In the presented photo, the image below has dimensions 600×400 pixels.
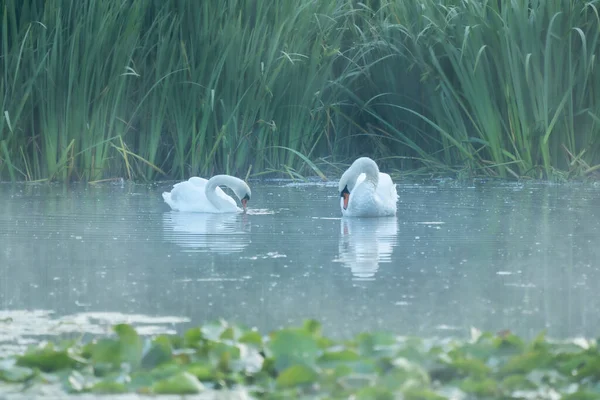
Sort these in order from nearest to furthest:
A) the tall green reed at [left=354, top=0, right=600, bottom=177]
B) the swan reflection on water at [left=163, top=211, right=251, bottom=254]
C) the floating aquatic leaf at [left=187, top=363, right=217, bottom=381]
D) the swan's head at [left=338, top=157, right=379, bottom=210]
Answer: the floating aquatic leaf at [left=187, top=363, right=217, bottom=381] < the swan reflection on water at [left=163, top=211, right=251, bottom=254] < the swan's head at [left=338, top=157, right=379, bottom=210] < the tall green reed at [left=354, top=0, right=600, bottom=177]

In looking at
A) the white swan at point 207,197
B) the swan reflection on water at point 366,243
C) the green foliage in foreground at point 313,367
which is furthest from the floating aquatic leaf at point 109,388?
the white swan at point 207,197

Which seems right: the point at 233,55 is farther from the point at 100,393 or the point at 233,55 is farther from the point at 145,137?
the point at 100,393

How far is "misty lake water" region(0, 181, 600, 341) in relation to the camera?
186 inches

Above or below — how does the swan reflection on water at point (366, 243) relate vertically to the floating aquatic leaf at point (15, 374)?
below

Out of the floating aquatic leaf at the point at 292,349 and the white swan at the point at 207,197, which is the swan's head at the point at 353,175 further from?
the floating aquatic leaf at the point at 292,349

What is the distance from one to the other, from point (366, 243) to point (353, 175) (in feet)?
7.29

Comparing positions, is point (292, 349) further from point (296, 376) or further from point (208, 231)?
point (208, 231)

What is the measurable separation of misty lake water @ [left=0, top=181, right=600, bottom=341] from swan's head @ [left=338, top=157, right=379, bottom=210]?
180mm

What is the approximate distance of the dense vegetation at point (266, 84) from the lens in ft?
35.4

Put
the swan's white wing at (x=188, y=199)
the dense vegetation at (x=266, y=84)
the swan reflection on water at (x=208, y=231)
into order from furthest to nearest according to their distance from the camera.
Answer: the dense vegetation at (x=266, y=84) → the swan's white wing at (x=188, y=199) → the swan reflection on water at (x=208, y=231)

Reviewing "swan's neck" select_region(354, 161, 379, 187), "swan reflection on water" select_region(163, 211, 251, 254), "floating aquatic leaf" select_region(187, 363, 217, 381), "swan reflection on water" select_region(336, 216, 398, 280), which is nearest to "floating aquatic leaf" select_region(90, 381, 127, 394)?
"floating aquatic leaf" select_region(187, 363, 217, 381)

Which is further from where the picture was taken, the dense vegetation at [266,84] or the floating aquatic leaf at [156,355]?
the dense vegetation at [266,84]

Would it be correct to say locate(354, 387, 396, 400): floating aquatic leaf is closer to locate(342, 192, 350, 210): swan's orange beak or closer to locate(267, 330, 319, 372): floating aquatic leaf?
locate(267, 330, 319, 372): floating aquatic leaf

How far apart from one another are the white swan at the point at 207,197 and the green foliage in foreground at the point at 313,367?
5.41m
